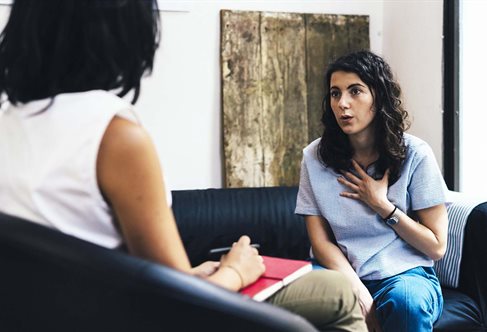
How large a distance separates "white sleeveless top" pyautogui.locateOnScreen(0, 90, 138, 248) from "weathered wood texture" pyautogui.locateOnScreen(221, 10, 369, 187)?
6.43 ft

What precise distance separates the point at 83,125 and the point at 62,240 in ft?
0.58

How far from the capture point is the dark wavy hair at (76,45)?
0.97 metres

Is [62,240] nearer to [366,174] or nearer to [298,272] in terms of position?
[298,272]

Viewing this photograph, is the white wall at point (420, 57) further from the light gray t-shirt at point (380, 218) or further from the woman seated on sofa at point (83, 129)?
the woman seated on sofa at point (83, 129)

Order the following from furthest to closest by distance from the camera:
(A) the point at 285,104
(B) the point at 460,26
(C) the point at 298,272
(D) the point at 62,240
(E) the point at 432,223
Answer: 1. (A) the point at 285,104
2. (B) the point at 460,26
3. (E) the point at 432,223
4. (C) the point at 298,272
5. (D) the point at 62,240

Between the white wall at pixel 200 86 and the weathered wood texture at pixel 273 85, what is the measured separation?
0.07m

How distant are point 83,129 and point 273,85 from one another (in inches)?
85.0

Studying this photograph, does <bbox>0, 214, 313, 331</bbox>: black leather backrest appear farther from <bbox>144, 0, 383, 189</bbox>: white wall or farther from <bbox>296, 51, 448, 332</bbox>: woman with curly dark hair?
<bbox>144, 0, 383, 189</bbox>: white wall

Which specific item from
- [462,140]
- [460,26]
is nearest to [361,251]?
[462,140]

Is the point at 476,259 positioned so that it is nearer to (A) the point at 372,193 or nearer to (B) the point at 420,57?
(A) the point at 372,193

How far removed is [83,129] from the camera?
0.93 meters

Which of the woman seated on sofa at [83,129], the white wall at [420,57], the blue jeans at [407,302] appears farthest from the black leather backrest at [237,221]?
the woman seated on sofa at [83,129]

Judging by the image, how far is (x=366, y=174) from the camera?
197cm

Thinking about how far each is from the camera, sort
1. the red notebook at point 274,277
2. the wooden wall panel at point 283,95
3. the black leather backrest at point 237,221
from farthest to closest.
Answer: the wooden wall panel at point 283,95, the black leather backrest at point 237,221, the red notebook at point 274,277
